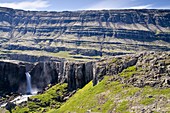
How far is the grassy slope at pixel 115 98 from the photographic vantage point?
156m

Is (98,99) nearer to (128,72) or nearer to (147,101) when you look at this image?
(128,72)

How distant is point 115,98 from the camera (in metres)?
173

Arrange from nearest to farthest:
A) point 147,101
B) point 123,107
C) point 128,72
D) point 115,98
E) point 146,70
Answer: point 147,101 < point 123,107 < point 115,98 < point 146,70 < point 128,72

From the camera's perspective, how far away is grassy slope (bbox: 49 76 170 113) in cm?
15598

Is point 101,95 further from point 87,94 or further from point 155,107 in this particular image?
point 155,107

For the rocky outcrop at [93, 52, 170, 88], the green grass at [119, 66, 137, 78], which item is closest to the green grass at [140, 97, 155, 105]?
the rocky outcrop at [93, 52, 170, 88]

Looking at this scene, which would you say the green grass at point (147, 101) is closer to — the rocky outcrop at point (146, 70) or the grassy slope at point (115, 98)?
the grassy slope at point (115, 98)

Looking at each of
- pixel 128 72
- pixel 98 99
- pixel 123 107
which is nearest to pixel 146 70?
pixel 128 72

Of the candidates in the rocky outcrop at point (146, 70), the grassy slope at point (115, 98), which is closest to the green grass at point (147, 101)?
the grassy slope at point (115, 98)

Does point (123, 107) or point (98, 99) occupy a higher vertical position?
point (98, 99)

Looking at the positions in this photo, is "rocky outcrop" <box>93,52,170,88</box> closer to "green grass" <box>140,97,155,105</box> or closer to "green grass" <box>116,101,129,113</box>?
"green grass" <box>140,97,155,105</box>

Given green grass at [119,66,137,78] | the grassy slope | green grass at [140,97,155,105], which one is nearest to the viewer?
green grass at [140,97,155,105]

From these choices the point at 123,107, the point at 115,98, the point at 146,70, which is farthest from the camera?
the point at 146,70

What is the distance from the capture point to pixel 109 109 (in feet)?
540
